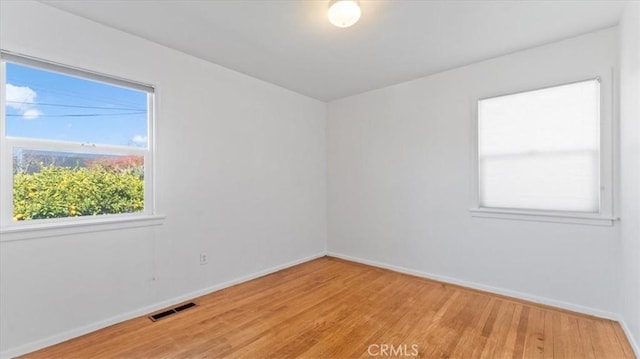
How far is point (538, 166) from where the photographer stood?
2887mm

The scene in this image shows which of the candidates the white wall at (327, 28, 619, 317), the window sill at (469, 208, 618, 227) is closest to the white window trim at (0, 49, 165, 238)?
the white wall at (327, 28, 619, 317)

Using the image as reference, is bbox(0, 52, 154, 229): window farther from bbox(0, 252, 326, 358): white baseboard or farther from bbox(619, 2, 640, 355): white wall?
bbox(619, 2, 640, 355): white wall

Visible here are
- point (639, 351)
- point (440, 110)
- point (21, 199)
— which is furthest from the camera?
point (440, 110)

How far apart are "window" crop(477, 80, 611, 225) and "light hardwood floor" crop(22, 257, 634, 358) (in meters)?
1.03

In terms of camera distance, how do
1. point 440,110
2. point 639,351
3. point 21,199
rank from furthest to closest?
point 440,110, point 21,199, point 639,351

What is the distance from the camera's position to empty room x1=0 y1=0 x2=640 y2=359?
2129 millimetres

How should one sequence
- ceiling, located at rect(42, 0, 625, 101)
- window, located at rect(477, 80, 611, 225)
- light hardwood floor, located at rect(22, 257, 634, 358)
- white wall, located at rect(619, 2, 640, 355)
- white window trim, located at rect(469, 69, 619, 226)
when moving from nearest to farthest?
white wall, located at rect(619, 2, 640, 355) < light hardwood floor, located at rect(22, 257, 634, 358) < ceiling, located at rect(42, 0, 625, 101) < white window trim, located at rect(469, 69, 619, 226) < window, located at rect(477, 80, 611, 225)

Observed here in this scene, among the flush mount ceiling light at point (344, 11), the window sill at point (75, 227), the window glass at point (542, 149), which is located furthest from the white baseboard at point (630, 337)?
the window sill at point (75, 227)

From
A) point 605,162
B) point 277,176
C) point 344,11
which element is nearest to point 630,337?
point 605,162

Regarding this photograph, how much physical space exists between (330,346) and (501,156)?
8.67ft

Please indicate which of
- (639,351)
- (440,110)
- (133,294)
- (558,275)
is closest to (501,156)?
(440,110)

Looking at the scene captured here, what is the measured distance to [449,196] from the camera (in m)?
3.48

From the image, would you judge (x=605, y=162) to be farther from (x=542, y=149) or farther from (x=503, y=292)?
(x=503, y=292)

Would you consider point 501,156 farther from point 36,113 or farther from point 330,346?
point 36,113
